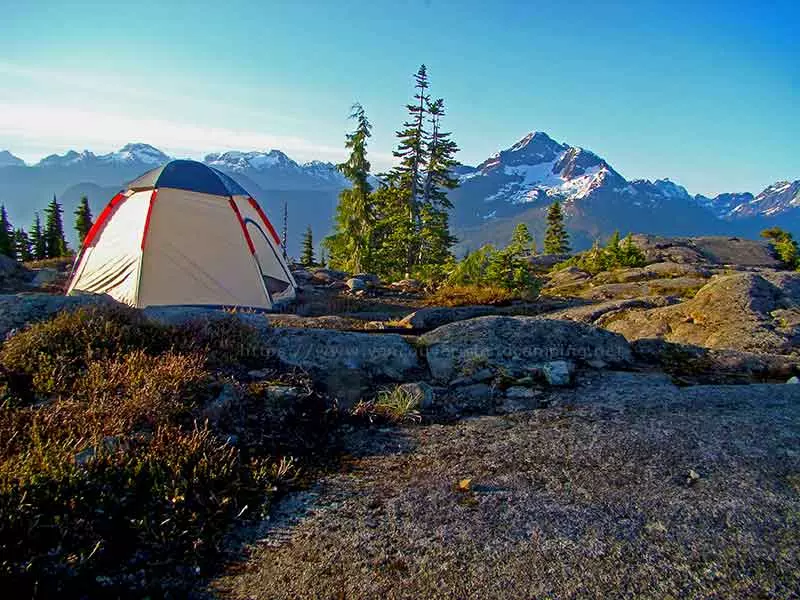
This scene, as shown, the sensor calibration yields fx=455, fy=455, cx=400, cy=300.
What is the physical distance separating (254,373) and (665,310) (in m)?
8.88

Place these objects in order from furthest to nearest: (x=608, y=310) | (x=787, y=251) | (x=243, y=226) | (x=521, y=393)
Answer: (x=787, y=251), (x=243, y=226), (x=608, y=310), (x=521, y=393)

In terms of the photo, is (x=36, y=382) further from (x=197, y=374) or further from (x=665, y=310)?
(x=665, y=310)

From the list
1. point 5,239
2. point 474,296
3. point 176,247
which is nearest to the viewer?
point 176,247

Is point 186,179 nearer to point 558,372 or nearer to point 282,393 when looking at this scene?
point 282,393

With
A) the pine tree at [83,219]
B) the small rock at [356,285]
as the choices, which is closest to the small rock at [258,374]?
the small rock at [356,285]

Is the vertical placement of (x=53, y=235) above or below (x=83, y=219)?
below

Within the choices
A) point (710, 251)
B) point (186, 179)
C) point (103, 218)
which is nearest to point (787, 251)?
point (710, 251)

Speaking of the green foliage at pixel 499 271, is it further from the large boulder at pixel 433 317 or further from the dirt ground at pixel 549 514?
the dirt ground at pixel 549 514

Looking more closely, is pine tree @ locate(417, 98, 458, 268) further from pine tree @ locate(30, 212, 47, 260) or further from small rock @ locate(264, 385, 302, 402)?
pine tree @ locate(30, 212, 47, 260)

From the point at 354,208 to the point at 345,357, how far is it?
31.6m

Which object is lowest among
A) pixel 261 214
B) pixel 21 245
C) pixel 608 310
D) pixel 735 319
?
pixel 608 310

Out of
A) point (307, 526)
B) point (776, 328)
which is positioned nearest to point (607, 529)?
point (307, 526)

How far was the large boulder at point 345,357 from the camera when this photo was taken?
19.2ft

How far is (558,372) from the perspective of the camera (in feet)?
19.5
